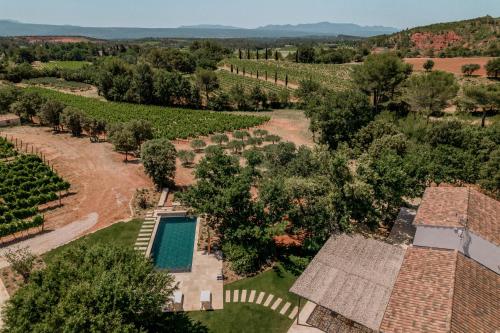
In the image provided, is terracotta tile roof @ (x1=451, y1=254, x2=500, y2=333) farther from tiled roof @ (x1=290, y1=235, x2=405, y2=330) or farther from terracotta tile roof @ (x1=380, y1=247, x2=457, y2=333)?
tiled roof @ (x1=290, y1=235, x2=405, y2=330)

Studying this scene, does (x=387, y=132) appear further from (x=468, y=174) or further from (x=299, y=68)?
(x=299, y=68)

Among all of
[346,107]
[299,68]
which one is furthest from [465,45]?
[346,107]

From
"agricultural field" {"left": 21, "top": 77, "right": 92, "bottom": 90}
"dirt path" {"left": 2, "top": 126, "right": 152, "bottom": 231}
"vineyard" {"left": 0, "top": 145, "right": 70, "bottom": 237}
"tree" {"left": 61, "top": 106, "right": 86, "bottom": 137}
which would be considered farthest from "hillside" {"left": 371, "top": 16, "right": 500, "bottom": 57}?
"vineyard" {"left": 0, "top": 145, "right": 70, "bottom": 237}

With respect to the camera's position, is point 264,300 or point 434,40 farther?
→ point 434,40

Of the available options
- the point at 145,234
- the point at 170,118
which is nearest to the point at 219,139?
the point at 170,118

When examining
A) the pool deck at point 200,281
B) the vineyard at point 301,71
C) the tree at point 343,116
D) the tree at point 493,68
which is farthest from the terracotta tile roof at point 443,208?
the vineyard at point 301,71

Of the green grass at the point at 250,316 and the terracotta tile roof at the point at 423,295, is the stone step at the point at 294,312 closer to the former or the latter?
the green grass at the point at 250,316

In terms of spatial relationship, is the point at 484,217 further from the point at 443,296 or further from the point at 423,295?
the point at 423,295

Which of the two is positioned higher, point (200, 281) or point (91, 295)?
point (91, 295)
